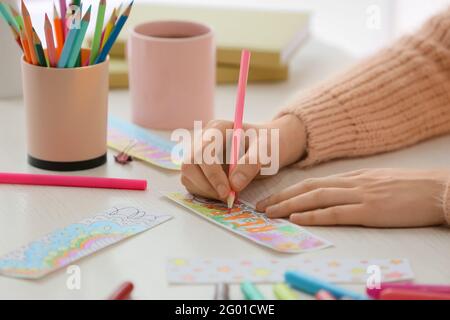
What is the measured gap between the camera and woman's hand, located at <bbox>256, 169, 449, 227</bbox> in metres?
0.84

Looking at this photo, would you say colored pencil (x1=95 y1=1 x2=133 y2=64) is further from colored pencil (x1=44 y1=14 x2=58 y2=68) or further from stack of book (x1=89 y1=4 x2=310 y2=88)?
stack of book (x1=89 y1=4 x2=310 y2=88)

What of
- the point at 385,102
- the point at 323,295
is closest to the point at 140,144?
the point at 385,102

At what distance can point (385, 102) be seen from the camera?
1079 millimetres

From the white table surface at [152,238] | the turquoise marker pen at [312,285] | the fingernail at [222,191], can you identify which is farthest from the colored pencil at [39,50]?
the turquoise marker pen at [312,285]

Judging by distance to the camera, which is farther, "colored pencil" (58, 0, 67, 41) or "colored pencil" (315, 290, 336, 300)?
"colored pencil" (58, 0, 67, 41)

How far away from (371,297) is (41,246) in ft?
1.01

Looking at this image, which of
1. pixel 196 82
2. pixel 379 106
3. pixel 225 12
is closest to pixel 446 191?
pixel 379 106

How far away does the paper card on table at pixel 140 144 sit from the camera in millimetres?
1003

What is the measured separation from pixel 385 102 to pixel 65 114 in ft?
1.37

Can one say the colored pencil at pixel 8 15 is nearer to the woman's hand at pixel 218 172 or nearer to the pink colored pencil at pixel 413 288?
the woman's hand at pixel 218 172

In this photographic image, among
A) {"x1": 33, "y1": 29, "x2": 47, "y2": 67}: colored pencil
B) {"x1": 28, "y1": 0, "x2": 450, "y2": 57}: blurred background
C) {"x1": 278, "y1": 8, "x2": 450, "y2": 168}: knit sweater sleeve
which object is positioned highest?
{"x1": 33, "y1": 29, "x2": 47, "y2": 67}: colored pencil

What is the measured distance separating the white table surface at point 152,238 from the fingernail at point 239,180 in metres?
0.06

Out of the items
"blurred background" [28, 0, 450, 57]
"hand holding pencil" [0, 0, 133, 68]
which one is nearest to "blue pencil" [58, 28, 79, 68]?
"hand holding pencil" [0, 0, 133, 68]
